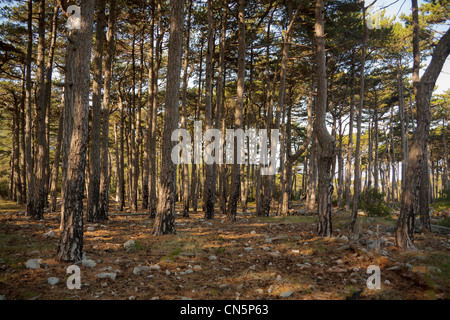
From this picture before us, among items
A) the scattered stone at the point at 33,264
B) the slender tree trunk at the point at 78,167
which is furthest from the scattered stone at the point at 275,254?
the scattered stone at the point at 33,264

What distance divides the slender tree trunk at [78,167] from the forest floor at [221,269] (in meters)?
0.42

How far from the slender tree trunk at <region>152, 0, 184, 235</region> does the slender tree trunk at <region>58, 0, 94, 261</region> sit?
9.21 ft

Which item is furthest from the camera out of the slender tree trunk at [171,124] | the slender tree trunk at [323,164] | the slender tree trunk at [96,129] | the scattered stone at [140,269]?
the slender tree trunk at [96,129]

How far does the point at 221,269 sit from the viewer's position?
18.8ft

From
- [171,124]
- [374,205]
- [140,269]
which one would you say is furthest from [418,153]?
[374,205]

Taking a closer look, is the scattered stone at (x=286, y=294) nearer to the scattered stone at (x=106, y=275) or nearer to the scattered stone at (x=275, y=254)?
the scattered stone at (x=275, y=254)

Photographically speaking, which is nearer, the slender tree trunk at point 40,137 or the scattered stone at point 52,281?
the scattered stone at point 52,281

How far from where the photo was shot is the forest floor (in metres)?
4.34

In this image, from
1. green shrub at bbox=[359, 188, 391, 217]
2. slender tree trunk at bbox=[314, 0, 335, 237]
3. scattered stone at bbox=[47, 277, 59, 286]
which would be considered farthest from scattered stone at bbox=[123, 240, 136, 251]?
green shrub at bbox=[359, 188, 391, 217]

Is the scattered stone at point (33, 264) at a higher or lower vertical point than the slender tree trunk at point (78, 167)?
lower

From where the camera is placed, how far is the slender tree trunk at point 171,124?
820 cm

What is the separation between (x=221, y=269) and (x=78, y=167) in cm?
404

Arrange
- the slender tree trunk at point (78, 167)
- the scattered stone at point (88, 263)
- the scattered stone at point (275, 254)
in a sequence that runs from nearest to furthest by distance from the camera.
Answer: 1. the scattered stone at point (88, 263)
2. the slender tree trunk at point (78, 167)
3. the scattered stone at point (275, 254)
